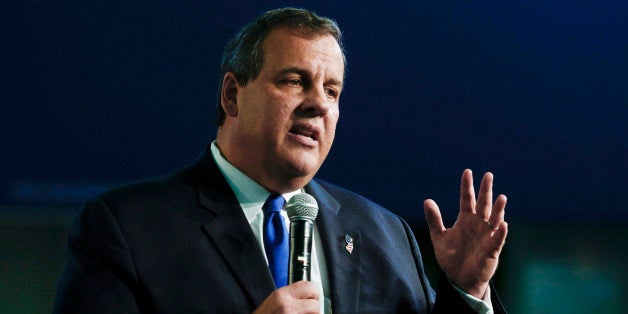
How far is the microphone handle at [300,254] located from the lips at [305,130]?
370mm

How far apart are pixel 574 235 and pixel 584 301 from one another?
0.52 m

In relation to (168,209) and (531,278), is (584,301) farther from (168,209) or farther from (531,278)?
(168,209)

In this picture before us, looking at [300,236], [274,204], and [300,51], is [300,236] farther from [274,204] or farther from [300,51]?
[300,51]

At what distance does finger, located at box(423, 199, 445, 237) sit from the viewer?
78.7 inches

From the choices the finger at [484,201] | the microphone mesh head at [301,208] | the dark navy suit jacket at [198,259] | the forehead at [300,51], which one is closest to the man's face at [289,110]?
the forehead at [300,51]

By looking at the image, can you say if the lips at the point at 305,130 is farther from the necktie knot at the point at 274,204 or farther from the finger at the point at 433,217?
the finger at the point at 433,217

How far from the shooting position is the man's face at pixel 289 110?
6.53 ft

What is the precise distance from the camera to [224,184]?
2057mm

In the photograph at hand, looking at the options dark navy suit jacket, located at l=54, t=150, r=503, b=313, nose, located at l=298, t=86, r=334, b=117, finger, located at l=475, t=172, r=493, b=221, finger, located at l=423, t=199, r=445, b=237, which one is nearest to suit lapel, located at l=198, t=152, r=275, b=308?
dark navy suit jacket, located at l=54, t=150, r=503, b=313

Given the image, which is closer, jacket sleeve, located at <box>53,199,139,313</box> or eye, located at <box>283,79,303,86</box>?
jacket sleeve, located at <box>53,199,139,313</box>

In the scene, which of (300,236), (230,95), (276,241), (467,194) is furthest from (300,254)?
(230,95)

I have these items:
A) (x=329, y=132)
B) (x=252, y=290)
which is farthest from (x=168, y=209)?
(x=329, y=132)

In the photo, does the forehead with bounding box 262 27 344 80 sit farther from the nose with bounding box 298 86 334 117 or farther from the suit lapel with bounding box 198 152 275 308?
the suit lapel with bounding box 198 152 275 308

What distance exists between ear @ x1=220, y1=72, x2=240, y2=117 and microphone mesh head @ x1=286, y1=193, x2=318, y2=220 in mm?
475
